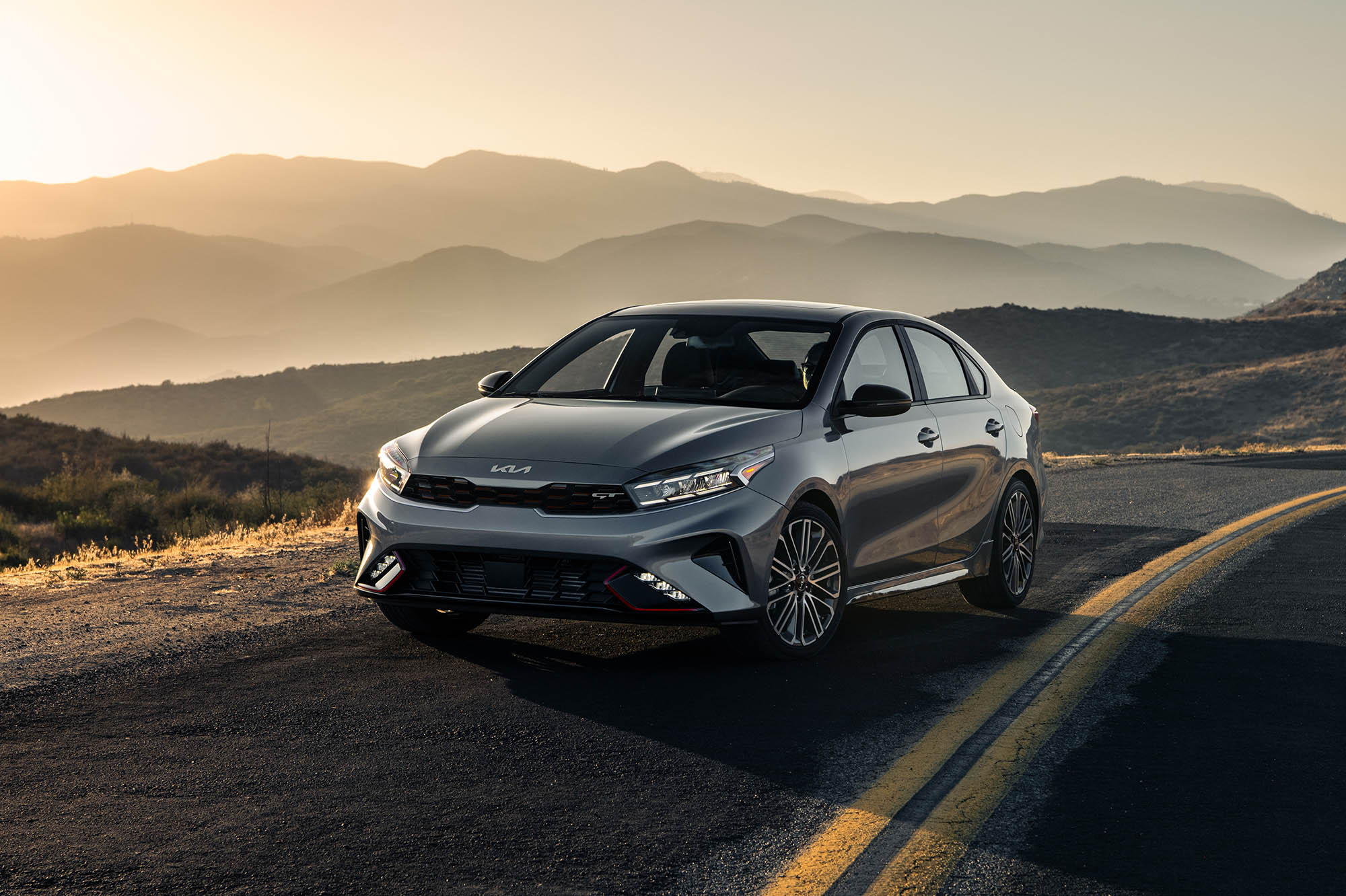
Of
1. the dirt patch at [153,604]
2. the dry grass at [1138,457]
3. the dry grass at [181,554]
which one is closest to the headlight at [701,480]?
the dirt patch at [153,604]

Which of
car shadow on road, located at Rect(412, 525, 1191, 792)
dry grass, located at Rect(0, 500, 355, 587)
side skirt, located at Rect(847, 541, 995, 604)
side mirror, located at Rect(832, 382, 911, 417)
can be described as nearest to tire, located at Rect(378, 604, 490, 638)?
car shadow on road, located at Rect(412, 525, 1191, 792)

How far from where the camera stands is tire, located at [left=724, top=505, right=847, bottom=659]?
20.0ft

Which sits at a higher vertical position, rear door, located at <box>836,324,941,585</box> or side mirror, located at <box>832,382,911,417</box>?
side mirror, located at <box>832,382,911,417</box>

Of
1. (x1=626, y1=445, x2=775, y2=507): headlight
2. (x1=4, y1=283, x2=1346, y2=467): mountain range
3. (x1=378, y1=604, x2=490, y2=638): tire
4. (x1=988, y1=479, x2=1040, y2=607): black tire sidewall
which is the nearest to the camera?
(x1=626, y1=445, x2=775, y2=507): headlight

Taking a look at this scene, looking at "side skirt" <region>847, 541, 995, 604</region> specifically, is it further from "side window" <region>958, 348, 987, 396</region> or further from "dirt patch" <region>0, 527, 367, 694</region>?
"dirt patch" <region>0, 527, 367, 694</region>

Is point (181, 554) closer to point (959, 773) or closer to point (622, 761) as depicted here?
point (622, 761)

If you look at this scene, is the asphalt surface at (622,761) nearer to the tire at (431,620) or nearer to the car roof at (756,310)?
the tire at (431,620)

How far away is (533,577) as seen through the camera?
5691 mm

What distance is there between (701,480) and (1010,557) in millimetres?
2998

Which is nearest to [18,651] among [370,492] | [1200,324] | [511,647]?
[370,492]

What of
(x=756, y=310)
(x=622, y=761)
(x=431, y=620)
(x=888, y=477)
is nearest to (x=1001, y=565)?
(x=888, y=477)

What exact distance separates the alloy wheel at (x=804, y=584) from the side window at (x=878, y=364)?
0.98 metres

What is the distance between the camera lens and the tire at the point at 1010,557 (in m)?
7.94

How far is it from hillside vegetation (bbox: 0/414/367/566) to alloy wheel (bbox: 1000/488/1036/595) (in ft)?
33.4
